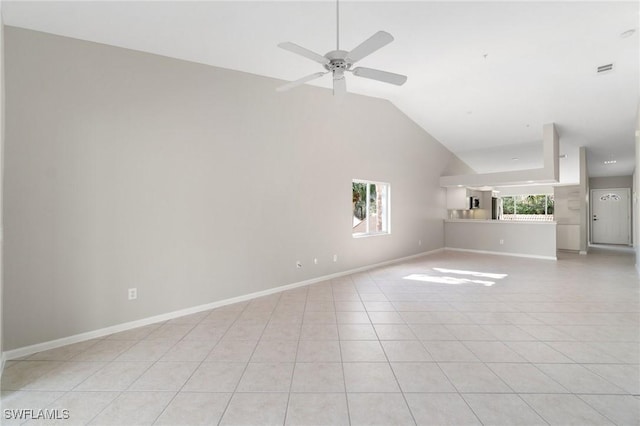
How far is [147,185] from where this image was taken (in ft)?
10.3

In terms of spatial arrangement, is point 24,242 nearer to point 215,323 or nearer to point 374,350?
point 215,323

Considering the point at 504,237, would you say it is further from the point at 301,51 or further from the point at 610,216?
the point at 301,51

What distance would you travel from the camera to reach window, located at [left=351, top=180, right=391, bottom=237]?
20.6 ft

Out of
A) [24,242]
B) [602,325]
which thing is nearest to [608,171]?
[602,325]

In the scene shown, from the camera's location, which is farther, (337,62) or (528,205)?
(528,205)

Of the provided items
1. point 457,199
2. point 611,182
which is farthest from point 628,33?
point 611,182

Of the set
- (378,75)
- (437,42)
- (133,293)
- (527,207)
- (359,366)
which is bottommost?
(359,366)

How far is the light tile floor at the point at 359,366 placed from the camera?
69.7 inches

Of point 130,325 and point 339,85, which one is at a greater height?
point 339,85

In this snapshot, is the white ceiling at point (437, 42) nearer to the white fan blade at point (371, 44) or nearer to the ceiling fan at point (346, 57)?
the ceiling fan at point (346, 57)

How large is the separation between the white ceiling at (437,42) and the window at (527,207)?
7.61 meters

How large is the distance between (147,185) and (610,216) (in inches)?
562

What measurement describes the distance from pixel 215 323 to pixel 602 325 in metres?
4.20

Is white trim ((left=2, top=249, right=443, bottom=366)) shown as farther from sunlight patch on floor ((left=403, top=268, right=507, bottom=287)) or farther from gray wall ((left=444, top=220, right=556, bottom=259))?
gray wall ((left=444, top=220, right=556, bottom=259))
